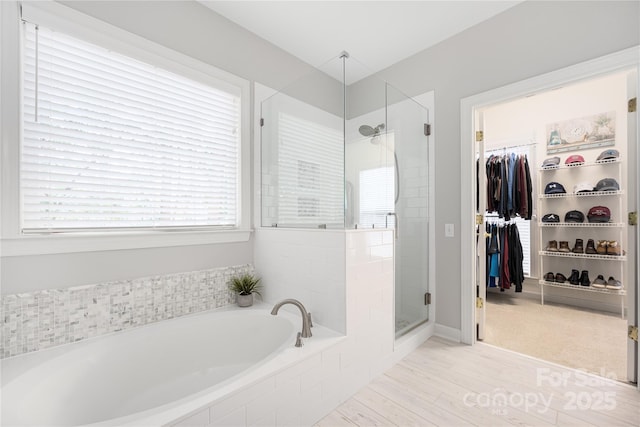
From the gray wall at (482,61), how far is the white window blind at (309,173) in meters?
0.32

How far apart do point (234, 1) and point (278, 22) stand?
0.37 meters

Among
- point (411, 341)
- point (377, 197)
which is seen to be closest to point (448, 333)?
point (411, 341)

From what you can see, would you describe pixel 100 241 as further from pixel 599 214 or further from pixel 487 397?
pixel 599 214

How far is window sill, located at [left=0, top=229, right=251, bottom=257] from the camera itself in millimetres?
1378

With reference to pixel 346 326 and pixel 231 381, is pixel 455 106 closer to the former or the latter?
pixel 346 326

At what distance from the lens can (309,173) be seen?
2.01m

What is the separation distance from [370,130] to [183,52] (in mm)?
1428

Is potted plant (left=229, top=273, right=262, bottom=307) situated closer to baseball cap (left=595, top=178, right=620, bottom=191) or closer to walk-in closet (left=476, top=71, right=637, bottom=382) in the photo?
walk-in closet (left=476, top=71, right=637, bottom=382)

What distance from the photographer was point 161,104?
1.86 metres

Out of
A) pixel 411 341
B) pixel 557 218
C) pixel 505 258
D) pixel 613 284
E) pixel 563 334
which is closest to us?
pixel 411 341

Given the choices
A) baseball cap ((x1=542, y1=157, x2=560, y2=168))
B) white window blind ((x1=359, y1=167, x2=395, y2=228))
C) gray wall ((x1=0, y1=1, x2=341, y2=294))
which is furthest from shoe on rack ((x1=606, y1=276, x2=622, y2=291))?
gray wall ((x1=0, y1=1, x2=341, y2=294))

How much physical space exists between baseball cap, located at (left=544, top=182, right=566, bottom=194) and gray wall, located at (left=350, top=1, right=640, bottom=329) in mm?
1913

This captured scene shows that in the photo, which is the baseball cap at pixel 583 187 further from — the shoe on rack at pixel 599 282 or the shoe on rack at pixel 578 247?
the shoe on rack at pixel 599 282

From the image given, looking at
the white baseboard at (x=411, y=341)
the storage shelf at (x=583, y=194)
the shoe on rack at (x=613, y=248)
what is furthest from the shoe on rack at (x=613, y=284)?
the white baseboard at (x=411, y=341)
